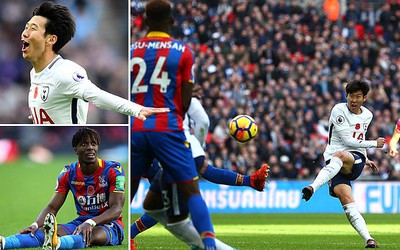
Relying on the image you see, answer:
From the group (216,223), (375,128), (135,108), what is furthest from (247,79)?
(135,108)

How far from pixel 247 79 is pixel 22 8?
6523 mm

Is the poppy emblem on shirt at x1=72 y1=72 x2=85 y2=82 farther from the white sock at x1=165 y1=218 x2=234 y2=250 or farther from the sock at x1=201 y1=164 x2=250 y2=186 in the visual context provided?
the sock at x1=201 y1=164 x2=250 y2=186

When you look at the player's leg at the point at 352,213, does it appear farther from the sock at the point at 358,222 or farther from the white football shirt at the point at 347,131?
the white football shirt at the point at 347,131

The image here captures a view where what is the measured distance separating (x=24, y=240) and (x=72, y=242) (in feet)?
1.55

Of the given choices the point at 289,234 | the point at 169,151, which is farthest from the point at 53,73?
the point at 289,234

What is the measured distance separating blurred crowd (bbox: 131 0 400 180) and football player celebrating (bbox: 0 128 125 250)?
12.7 metres

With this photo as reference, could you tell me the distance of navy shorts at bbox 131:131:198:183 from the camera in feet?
21.7

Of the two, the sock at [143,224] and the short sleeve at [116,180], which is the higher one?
the short sleeve at [116,180]

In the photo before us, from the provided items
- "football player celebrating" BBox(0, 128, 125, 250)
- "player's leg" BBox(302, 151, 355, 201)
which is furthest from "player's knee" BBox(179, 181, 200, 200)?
"player's leg" BBox(302, 151, 355, 201)

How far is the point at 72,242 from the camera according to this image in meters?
7.73

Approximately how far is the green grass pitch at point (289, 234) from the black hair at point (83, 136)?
1892mm

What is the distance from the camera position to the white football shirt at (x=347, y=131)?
1000 centimetres

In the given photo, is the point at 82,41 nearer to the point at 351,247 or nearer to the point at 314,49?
the point at 314,49

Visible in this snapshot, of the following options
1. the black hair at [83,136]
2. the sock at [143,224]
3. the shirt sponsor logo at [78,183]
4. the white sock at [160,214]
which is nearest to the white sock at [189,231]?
the white sock at [160,214]
